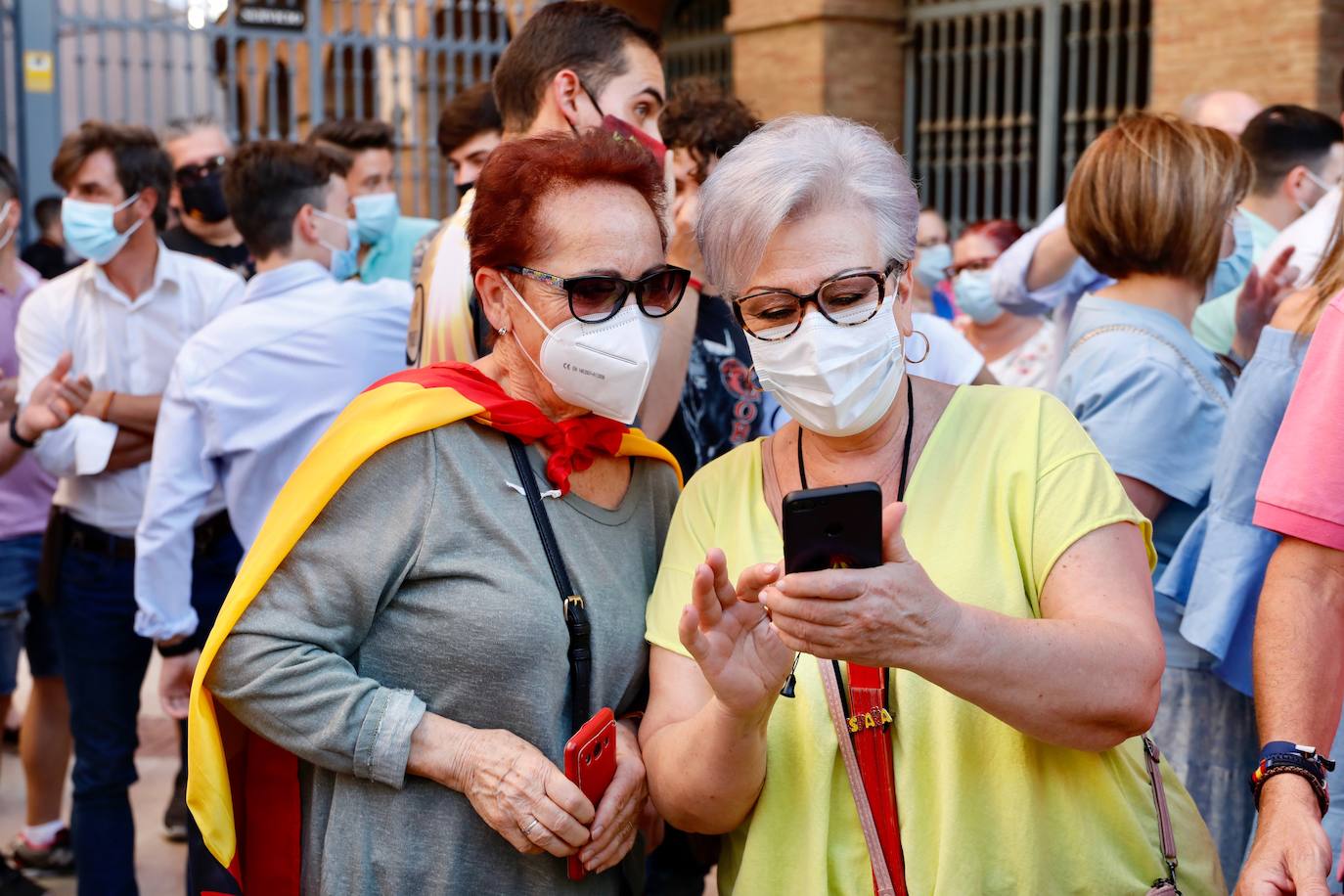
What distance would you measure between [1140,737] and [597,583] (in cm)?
88

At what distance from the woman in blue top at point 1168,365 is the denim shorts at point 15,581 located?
11.7 ft

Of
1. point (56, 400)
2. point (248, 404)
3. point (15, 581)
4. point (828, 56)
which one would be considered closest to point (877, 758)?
point (248, 404)

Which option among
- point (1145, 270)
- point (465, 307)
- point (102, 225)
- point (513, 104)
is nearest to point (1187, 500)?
point (1145, 270)

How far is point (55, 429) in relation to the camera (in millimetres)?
4242

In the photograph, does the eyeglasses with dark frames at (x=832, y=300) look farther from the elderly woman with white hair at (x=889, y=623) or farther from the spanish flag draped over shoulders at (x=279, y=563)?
the spanish flag draped over shoulders at (x=279, y=563)

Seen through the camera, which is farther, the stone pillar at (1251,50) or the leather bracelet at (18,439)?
the stone pillar at (1251,50)

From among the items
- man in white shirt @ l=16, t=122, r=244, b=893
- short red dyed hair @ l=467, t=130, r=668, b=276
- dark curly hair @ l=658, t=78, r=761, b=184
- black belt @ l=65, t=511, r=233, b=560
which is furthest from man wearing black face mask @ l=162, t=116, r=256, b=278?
short red dyed hair @ l=467, t=130, r=668, b=276

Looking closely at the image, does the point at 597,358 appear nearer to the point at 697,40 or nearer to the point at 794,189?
the point at 794,189

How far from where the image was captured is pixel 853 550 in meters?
1.81

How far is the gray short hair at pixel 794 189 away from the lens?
87.7 inches

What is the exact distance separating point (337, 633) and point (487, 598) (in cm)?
25

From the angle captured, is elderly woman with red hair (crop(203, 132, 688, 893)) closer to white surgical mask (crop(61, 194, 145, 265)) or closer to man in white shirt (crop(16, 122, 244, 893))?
man in white shirt (crop(16, 122, 244, 893))

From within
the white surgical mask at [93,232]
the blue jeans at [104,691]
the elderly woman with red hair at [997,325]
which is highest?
the white surgical mask at [93,232]

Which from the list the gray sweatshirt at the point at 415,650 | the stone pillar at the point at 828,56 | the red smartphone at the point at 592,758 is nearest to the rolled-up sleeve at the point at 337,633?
the gray sweatshirt at the point at 415,650
